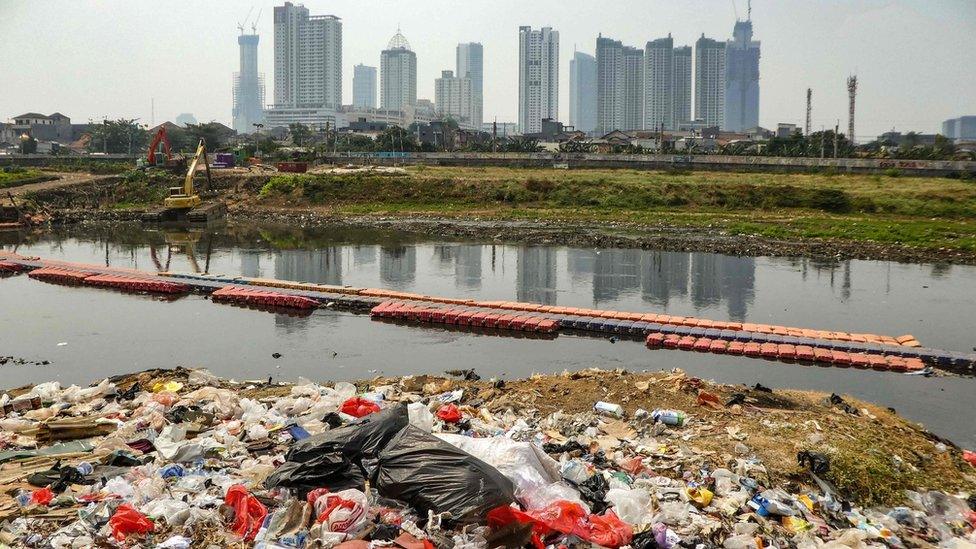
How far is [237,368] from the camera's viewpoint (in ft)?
45.4

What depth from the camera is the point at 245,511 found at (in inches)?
267

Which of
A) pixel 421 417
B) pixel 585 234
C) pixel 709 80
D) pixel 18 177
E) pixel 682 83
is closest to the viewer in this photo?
pixel 421 417

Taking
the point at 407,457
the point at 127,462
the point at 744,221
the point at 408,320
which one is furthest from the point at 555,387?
the point at 744,221

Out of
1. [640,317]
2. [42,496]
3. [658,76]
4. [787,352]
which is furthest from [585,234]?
[658,76]

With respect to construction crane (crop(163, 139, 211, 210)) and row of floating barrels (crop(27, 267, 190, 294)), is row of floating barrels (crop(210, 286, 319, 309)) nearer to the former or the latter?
row of floating barrels (crop(27, 267, 190, 294))

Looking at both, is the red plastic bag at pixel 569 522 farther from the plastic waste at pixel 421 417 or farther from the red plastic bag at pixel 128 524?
the red plastic bag at pixel 128 524

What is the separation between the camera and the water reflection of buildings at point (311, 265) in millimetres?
23656

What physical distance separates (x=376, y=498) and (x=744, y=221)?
30004 mm

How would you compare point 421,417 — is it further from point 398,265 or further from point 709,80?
point 709,80

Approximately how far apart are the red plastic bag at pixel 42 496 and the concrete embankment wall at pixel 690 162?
4753cm

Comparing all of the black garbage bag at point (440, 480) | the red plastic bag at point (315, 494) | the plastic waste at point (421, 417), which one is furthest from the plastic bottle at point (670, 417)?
the red plastic bag at point (315, 494)

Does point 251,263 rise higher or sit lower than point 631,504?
higher

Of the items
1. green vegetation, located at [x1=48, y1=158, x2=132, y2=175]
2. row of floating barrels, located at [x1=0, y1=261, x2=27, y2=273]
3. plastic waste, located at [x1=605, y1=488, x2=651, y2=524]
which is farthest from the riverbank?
plastic waste, located at [x1=605, y1=488, x2=651, y2=524]

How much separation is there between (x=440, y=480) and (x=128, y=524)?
2558mm
